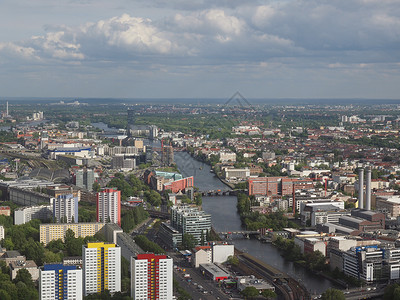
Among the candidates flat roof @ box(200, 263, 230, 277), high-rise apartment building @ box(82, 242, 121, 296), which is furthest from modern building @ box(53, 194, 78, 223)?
high-rise apartment building @ box(82, 242, 121, 296)

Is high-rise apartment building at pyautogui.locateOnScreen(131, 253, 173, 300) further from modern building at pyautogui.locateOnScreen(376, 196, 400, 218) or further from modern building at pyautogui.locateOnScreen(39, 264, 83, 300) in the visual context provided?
modern building at pyautogui.locateOnScreen(376, 196, 400, 218)

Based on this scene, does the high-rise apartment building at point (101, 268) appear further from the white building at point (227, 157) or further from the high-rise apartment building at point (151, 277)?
the white building at point (227, 157)

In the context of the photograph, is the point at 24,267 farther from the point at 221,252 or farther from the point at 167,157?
the point at 167,157

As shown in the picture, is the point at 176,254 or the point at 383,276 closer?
the point at 383,276

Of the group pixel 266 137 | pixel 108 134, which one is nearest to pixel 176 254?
pixel 266 137

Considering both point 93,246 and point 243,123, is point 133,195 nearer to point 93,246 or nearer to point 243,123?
point 93,246
